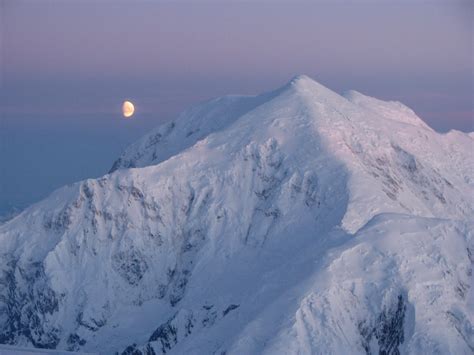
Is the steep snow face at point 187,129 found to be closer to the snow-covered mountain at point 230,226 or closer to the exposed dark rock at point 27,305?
the snow-covered mountain at point 230,226

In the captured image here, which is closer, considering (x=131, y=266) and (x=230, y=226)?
(x=230, y=226)

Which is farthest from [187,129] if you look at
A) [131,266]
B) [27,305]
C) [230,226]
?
[27,305]

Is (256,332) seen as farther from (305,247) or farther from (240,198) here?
(240,198)

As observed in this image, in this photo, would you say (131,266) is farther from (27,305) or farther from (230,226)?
(27,305)

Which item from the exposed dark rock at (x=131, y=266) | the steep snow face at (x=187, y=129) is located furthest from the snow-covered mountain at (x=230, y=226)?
the steep snow face at (x=187, y=129)

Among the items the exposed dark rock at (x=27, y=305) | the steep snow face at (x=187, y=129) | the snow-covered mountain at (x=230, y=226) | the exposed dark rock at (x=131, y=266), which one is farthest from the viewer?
the steep snow face at (x=187, y=129)

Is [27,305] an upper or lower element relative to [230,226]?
lower

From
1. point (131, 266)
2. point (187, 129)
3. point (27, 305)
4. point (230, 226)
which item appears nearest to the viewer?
point (230, 226)

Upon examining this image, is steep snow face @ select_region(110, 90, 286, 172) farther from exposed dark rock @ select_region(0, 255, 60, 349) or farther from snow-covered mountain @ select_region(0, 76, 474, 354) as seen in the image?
exposed dark rock @ select_region(0, 255, 60, 349)

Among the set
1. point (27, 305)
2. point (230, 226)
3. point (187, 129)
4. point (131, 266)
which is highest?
point (187, 129)
